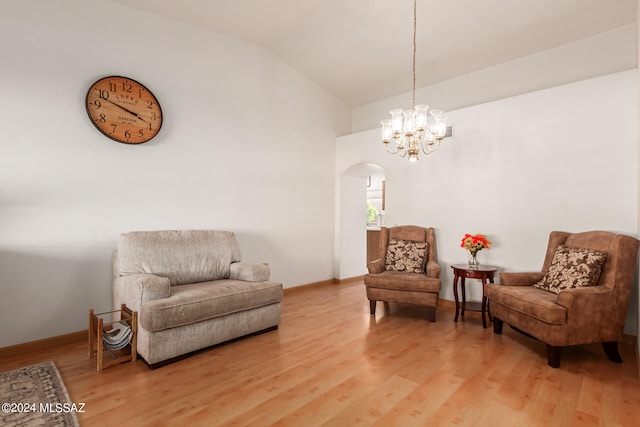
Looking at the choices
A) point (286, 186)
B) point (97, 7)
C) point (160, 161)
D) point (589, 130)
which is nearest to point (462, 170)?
point (589, 130)

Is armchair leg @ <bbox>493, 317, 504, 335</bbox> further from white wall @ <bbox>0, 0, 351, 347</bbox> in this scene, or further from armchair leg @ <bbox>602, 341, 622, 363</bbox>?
white wall @ <bbox>0, 0, 351, 347</bbox>

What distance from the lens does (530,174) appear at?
3691 mm

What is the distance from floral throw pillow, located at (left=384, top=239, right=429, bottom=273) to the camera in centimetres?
412

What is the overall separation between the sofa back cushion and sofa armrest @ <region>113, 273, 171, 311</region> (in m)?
0.18

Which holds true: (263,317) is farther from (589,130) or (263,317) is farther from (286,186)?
(589,130)

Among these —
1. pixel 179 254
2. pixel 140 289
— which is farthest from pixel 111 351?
pixel 179 254

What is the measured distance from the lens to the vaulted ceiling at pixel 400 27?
3463mm

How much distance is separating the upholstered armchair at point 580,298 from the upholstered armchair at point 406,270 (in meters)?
0.75

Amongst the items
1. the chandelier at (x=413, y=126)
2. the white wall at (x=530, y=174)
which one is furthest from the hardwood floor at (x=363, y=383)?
the chandelier at (x=413, y=126)

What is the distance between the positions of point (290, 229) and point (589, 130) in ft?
12.3

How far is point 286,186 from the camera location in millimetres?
4945

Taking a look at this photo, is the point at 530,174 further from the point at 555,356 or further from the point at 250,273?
the point at 250,273

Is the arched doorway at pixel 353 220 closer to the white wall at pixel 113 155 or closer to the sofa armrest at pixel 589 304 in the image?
the white wall at pixel 113 155

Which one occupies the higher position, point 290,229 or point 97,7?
point 97,7
